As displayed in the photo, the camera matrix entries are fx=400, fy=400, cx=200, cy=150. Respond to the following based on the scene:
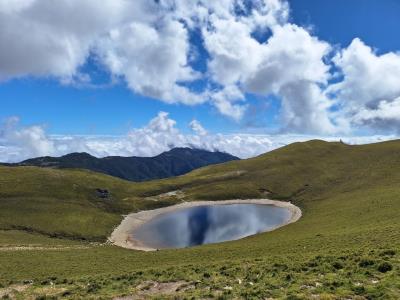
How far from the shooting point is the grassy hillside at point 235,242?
26.5m

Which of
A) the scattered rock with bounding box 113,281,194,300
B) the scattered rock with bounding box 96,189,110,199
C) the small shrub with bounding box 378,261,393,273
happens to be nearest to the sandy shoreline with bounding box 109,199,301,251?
the scattered rock with bounding box 96,189,110,199

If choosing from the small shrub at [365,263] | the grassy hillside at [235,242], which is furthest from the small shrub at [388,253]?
the small shrub at [365,263]

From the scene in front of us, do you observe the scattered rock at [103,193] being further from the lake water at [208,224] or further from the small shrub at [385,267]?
the small shrub at [385,267]

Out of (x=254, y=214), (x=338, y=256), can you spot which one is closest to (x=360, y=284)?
(x=338, y=256)

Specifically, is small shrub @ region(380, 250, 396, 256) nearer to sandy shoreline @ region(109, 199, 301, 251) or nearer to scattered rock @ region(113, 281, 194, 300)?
scattered rock @ region(113, 281, 194, 300)

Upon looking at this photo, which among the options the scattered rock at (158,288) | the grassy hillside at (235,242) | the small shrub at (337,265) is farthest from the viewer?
the small shrub at (337,265)

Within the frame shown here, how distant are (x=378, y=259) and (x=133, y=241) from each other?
7772 centimetres

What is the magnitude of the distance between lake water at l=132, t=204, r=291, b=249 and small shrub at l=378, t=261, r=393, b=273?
7033 cm

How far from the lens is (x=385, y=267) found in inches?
1018

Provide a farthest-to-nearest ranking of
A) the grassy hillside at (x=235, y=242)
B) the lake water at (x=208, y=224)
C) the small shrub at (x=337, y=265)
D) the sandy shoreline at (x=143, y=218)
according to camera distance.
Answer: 1. the lake water at (x=208, y=224)
2. the sandy shoreline at (x=143, y=218)
3. the small shrub at (x=337, y=265)
4. the grassy hillside at (x=235, y=242)

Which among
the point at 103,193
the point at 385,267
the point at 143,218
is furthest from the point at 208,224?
the point at 385,267

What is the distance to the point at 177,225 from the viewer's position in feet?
393

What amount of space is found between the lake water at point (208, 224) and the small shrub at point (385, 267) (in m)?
70.3

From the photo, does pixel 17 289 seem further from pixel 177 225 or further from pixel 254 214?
pixel 254 214
